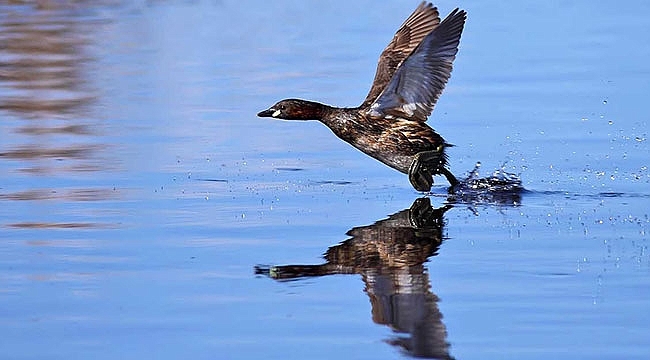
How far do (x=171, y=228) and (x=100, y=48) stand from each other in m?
7.74

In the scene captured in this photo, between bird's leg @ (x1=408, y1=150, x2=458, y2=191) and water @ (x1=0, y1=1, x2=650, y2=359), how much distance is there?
0.45 ft

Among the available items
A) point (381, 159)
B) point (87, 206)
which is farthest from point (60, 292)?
point (381, 159)

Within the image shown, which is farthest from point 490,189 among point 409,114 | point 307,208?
point 307,208

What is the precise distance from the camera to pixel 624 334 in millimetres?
5594

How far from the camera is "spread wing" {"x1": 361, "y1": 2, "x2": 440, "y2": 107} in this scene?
970cm

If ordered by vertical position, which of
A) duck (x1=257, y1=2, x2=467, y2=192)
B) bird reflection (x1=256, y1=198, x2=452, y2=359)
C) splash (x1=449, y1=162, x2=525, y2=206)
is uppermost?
duck (x1=257, y1=2, x2=467, y2=192)

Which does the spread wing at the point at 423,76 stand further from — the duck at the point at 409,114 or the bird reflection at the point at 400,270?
the bird reflection at the point at 400,270

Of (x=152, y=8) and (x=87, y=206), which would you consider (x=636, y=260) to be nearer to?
(x=87, y=206)

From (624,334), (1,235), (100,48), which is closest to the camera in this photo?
(624,334)

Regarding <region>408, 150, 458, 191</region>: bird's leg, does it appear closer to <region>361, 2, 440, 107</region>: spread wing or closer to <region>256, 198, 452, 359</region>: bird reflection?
<region>256, 198, 452, 359</region>: bird reflection

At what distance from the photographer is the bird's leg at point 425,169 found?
882 centimetres

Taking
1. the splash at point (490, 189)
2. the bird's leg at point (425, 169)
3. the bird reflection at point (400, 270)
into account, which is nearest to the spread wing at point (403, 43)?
the bird's leg at point (425, 169)

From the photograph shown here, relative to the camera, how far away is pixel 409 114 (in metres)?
9.19

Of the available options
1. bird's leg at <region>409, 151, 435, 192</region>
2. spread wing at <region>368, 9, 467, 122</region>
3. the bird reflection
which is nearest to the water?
the bird reflection
